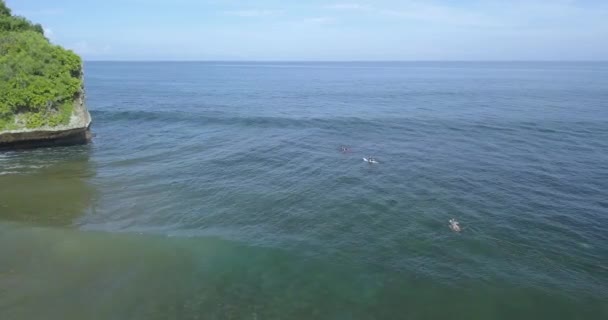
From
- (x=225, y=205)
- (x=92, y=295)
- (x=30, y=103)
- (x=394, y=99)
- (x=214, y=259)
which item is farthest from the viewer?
(x=394, y=99)

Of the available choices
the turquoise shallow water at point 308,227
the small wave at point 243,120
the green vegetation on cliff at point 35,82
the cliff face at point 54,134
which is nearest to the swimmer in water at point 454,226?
the turquoise shallow water at point 308,227

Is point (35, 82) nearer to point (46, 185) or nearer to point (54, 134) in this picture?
point (54, 134)

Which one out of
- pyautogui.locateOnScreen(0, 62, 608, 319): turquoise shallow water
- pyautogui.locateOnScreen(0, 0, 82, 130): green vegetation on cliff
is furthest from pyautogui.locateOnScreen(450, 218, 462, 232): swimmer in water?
pyautogui.locateOnScreen(0, 0, 82, 130): green vegetation on cliff

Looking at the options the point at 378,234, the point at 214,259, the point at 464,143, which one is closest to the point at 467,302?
the point at 378,234

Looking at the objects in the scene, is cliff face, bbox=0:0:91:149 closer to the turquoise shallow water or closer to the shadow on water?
the shadow on water

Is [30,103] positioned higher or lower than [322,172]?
higher

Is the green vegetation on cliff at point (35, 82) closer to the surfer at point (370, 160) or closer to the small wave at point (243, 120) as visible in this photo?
the small wave at point (243, 120)

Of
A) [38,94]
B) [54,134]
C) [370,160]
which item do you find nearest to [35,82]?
[38,94]

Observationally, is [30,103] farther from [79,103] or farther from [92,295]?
[92,295]
